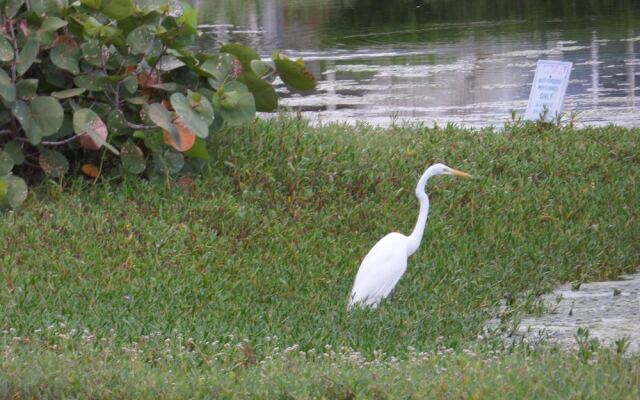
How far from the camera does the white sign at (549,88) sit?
11.1 meters

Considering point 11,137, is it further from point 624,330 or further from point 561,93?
point 561,93

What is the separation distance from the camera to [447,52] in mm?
18062

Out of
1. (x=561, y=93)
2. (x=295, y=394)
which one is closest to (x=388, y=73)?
(x=561, y=93)

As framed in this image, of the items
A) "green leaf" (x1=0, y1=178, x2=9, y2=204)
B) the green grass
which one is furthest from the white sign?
"green leaf" (x1=0, y1=178, x2=9, y2=204)

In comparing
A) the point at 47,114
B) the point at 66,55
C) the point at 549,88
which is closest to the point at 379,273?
the point at 47,114

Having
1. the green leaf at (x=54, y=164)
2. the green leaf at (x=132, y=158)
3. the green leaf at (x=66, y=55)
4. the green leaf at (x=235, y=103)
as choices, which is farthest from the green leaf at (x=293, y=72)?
the green leaf at (x=54, y=164)

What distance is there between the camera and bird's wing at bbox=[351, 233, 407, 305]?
6.77 metres

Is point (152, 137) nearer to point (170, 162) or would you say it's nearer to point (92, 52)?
point (170, 162)

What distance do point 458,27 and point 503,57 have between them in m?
4.30

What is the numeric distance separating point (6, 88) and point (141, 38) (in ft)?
3.06

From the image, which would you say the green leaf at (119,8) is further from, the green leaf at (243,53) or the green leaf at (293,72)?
the green leaf at (293,72)

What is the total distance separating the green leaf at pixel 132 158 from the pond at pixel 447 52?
10.5 ft

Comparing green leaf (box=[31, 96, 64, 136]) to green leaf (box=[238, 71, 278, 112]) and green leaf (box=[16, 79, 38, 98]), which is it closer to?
green leaf (box=[16, 79, 38, 98])

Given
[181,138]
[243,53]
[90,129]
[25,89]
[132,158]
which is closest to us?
[90,129]
